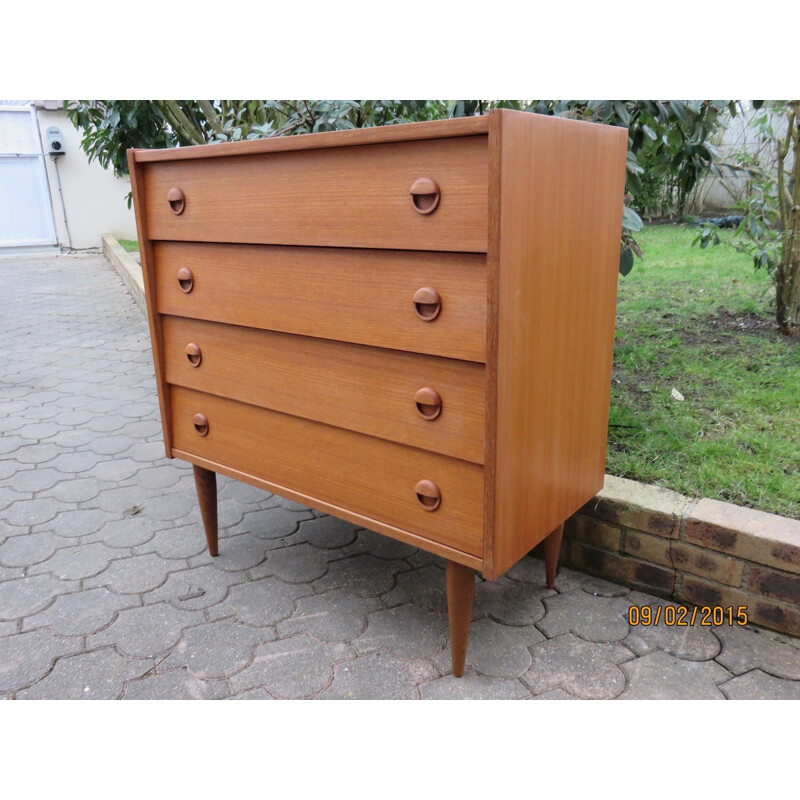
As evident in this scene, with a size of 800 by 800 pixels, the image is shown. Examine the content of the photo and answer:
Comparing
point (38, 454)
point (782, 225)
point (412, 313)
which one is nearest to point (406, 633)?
point (412, 313)

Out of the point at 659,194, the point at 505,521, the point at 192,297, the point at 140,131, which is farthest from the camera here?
the point at 659,194

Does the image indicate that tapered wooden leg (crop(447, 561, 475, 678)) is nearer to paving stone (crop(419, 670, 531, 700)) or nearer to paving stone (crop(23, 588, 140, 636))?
paving stone (crop(419, 670, 531, 700))

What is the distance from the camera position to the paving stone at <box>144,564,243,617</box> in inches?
92.0

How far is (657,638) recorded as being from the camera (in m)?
2.07

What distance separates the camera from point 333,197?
5.70 feet

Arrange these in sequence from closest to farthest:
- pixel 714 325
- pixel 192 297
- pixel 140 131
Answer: pixel 192 297
pixel 714 325
pixel 140 131

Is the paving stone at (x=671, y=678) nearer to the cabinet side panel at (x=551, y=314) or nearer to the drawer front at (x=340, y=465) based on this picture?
the cabinet side panel at (x=551, y=314)

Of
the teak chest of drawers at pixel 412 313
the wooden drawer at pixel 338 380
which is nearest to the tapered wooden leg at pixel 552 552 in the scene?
the teak chest of drawers at pixel 412 313

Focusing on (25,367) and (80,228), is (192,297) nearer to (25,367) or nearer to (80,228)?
(25,367)

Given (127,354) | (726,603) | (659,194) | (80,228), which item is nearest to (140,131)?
(127,354)

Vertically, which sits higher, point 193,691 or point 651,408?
point 651,408

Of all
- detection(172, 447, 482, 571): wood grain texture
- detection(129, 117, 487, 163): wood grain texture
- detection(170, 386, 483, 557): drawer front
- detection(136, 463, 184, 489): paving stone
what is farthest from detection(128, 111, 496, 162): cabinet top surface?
detection(136, 463, 184, 489): paving stone

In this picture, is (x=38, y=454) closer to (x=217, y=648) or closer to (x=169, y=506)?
(x=169, y=506)

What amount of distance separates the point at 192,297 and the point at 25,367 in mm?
3840
